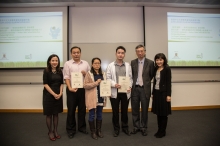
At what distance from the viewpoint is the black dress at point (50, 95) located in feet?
7.89

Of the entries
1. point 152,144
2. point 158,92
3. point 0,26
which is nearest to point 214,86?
point 158,92

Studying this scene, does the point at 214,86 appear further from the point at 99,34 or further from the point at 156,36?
the point at 99,34

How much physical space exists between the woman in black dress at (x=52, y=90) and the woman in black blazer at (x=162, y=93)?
5.80ft

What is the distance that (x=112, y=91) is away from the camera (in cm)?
257

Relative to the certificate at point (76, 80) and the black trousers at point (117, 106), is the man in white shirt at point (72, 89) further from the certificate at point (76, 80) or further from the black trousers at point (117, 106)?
the black trousers at point (117, 106)

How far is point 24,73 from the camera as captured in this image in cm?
439

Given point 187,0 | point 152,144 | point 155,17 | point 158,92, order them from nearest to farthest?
point 152,144 < point 158,92 < point 187,0 < point 155,17

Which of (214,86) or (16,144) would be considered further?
(214,86)

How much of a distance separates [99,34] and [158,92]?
2.79 m

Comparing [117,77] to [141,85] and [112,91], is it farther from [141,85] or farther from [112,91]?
[141,85]

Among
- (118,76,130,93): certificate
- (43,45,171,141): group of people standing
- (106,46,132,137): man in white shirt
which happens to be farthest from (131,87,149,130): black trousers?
(118,76,130,93): certificate

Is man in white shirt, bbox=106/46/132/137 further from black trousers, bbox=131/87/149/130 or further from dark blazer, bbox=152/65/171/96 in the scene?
dark blazer, bbox=152/65/171/96

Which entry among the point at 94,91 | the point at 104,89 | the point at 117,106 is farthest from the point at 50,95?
the point at 117,106

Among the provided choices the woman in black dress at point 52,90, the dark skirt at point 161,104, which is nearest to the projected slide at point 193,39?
the dark skirt at point 161,104
